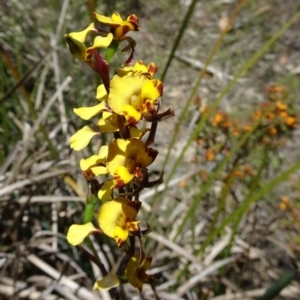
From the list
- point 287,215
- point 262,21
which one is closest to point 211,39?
point 262,21

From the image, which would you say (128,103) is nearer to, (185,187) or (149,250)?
(149,250)

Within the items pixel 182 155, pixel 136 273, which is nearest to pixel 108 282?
pixel 136 273

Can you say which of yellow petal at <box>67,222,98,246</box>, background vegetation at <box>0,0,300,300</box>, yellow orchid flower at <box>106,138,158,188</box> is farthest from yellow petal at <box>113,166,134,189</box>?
background vegetation at <box>0,0,300,300</box>

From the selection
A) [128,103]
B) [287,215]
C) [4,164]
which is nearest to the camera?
[128,103]

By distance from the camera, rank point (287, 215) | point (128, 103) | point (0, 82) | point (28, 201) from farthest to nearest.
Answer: point (287, 215) < point (0, 82) < point (28, 201) < point (128, 103)

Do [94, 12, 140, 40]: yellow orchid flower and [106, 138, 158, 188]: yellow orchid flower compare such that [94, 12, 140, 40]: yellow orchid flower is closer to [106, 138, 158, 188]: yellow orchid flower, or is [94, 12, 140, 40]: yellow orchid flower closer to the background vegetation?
[106, 138, 158, 188]: yellow orchid flower
